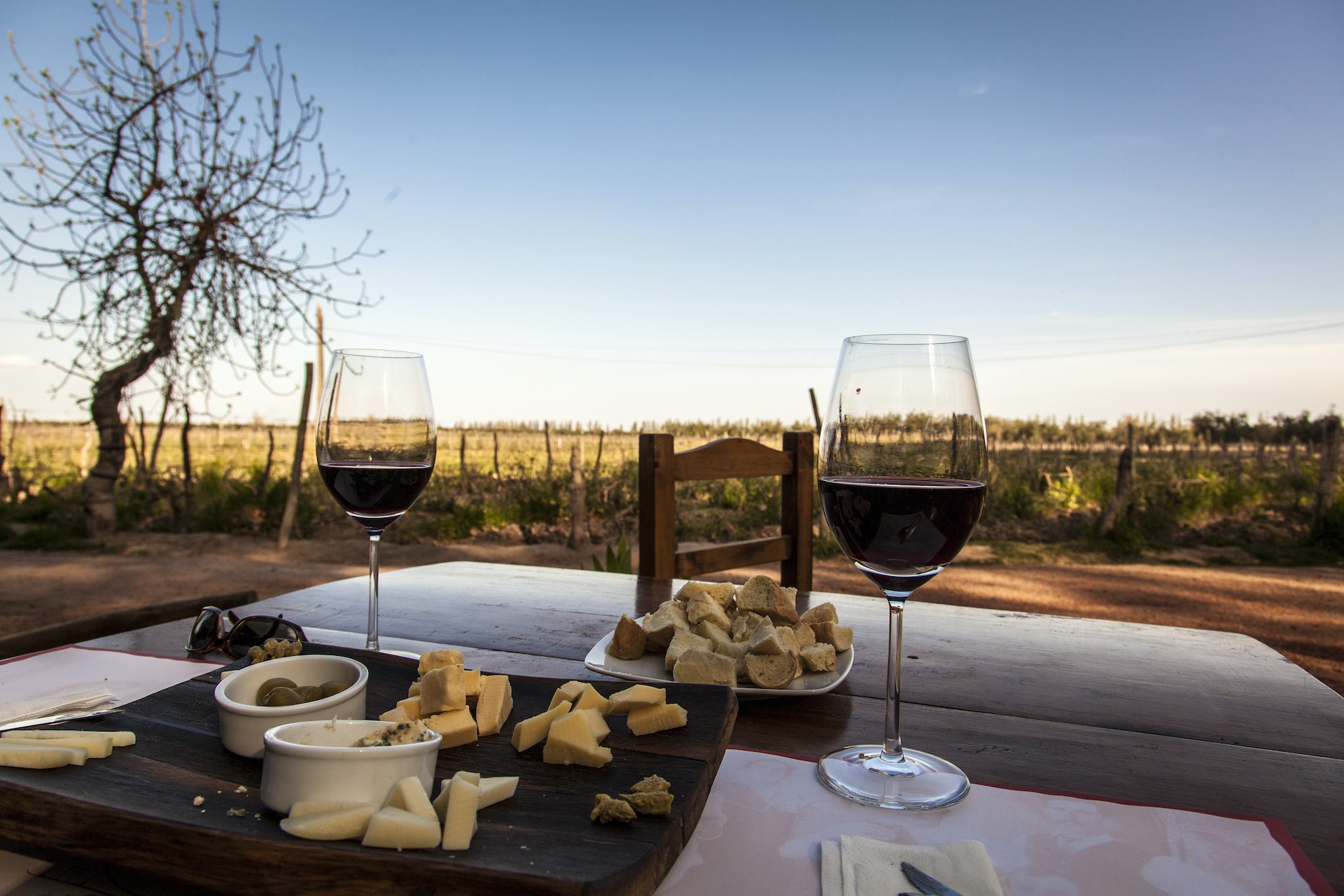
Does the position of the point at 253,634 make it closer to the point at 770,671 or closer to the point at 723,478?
the point at 770,671

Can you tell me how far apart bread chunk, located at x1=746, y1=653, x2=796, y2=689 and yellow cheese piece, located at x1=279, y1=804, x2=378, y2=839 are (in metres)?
0.63

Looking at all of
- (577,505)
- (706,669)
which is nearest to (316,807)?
(706,669)

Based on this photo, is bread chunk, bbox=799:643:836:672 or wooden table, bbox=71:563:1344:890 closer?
wooden table, bbox=71:563:1344:890

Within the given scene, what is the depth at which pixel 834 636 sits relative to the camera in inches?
51.4

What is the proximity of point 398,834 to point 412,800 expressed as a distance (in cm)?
4

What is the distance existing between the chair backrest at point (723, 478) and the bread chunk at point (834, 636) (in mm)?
933

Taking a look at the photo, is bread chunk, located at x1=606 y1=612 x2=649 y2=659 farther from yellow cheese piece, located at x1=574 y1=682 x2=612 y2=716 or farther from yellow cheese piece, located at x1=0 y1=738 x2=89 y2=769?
yellow cheese piece, located at x1=0 y1=738 x2=89 y2=769

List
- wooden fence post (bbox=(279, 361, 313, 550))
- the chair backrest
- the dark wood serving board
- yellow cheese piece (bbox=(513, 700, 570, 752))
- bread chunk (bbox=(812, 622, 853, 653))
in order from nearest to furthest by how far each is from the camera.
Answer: the dark wood serving board, yellow cheese piece (bbox=(513, 700, 570, 752)), bread chunk (bbox=(812, 622, 853, 653)), the chair backrest, wooden fence post (bbox=(279, 361, 313, 550))

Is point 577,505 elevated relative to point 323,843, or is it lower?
lower

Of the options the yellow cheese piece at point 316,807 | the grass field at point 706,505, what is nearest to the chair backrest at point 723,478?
the yellow cheese piece at point 316,807

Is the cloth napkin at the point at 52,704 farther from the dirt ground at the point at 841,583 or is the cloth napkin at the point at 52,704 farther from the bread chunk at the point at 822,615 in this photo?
the dirt ground at the point at 841,583

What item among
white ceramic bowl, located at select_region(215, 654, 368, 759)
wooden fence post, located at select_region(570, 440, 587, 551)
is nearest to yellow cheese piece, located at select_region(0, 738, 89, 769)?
white ceramic bowl, located at select_region(215, 654, 368, 759)

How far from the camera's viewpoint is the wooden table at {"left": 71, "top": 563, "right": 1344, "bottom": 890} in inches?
35.6

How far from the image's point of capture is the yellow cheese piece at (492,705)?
0.85m
